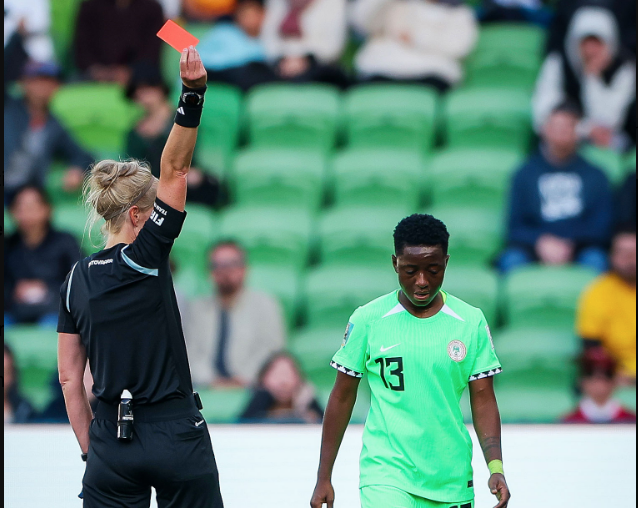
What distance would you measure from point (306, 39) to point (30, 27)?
2.41m

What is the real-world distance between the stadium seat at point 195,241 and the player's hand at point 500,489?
426 centimetres

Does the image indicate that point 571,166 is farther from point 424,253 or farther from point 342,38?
point 424,253

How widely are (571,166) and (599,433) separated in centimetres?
329

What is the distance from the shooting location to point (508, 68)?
311 inches

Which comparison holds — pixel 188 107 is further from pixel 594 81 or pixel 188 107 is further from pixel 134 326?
pixel 594 81

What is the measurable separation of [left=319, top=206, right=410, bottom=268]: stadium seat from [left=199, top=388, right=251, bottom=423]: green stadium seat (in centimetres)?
141

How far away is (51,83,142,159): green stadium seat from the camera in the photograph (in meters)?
7.48

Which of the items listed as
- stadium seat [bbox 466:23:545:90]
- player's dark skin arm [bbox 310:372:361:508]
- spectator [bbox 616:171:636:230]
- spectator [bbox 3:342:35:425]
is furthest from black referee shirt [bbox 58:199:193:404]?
stadium seat [bbox 466:23:545:90]

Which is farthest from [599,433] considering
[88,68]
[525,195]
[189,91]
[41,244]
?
[88,68]

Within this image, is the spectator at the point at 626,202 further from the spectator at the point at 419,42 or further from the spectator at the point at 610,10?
the spectator at the point at 419,42

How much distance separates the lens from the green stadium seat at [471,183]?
22.9 feet

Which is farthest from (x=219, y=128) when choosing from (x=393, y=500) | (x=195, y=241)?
(x=393, y=500)

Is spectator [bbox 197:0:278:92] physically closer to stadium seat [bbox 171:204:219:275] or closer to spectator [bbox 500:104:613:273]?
stadium seat [bbox 171:204:219:275]

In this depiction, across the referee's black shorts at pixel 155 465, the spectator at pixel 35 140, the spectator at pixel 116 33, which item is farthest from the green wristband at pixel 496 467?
the spectator at pixel 116 33
